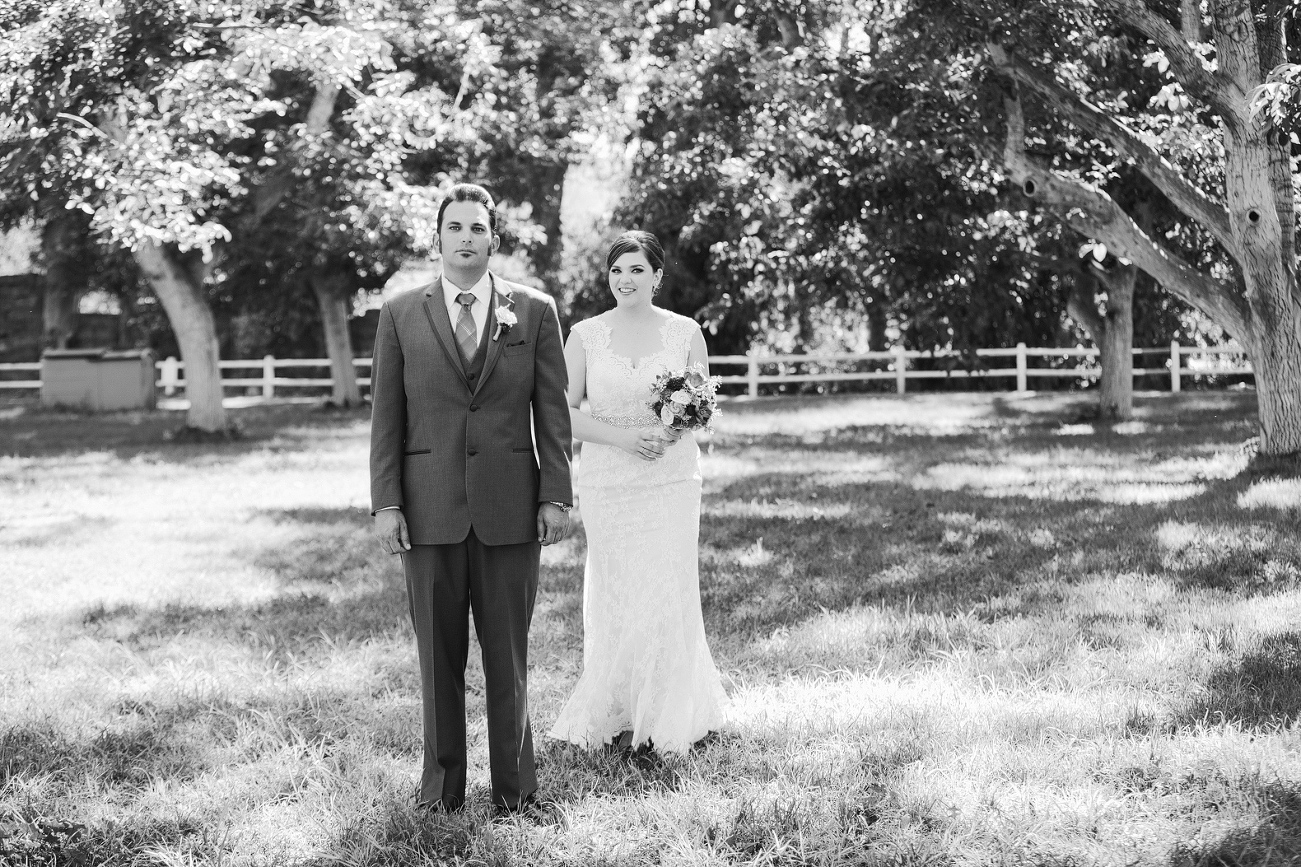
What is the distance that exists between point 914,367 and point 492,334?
28.9 metres

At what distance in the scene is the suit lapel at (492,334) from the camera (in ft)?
14.2

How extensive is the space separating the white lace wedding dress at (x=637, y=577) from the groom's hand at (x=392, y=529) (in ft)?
3.85

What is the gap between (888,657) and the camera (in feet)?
21.6

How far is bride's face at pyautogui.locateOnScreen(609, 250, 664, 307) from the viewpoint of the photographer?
5.27 meters

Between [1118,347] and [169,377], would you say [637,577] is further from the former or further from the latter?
[169,377]

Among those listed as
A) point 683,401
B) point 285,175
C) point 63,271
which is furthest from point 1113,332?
point 63,271

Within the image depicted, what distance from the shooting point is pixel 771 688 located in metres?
6.10

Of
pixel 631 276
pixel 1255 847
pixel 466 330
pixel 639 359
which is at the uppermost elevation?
pixel 631 276

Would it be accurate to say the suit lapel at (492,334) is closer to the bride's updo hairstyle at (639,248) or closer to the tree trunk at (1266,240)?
the bride's updo hairstyle at (639,248)

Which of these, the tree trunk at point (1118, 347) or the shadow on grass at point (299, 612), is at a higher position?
the tree trunk at point (1118, 347)

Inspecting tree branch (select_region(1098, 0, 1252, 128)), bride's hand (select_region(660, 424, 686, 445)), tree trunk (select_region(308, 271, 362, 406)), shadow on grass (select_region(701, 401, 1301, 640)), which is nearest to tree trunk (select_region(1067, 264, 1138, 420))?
shadow on grass (select_region(701, 401, 1301, 640))

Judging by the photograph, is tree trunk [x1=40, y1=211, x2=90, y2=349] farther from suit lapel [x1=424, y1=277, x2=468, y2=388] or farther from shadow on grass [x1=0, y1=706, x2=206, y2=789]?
suit lapel [x1=424, y1=277, x2=468, y2=388]

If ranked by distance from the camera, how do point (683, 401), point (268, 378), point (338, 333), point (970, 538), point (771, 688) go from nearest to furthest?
point (683, 401) < point (771, 688) < point (970, 538) < point (338, 333) < point (268, 378)

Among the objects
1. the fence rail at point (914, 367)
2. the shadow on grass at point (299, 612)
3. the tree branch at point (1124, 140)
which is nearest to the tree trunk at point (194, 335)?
the fence rail at point (914, 367)
